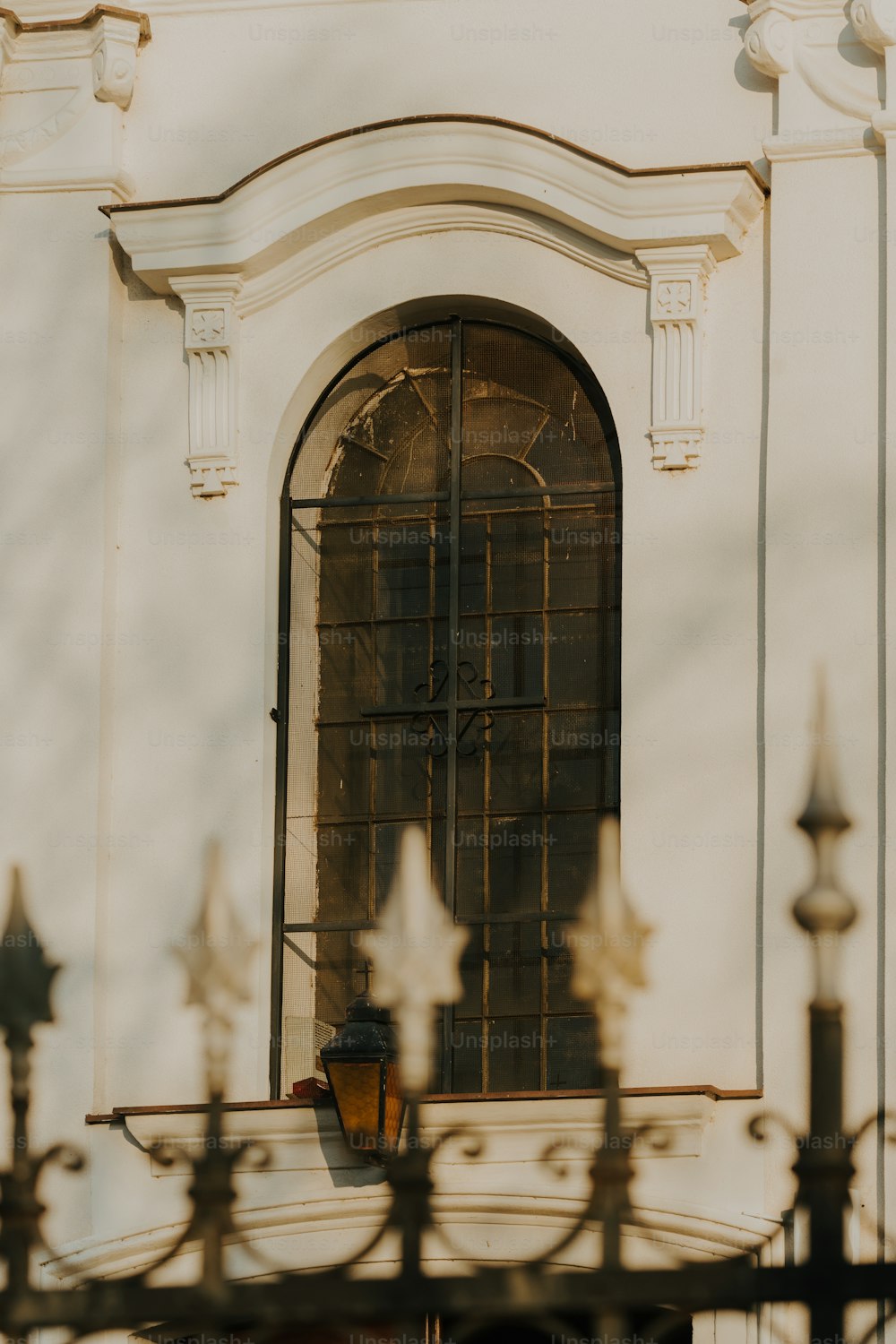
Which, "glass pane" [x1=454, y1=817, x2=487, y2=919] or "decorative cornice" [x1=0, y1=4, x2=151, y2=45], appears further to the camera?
"decorative cornice" [x1=0, y1=4, x2=151, y2=45]

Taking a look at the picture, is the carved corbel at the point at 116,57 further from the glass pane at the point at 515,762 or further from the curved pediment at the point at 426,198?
the glass pane at the point at 515,762

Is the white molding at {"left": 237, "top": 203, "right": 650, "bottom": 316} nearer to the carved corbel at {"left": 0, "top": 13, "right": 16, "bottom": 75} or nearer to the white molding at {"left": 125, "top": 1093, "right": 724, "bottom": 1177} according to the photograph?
the carved corbel at {"left": 0, "top": 13, "right": 16, "bottom": 75}

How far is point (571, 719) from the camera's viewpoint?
8758 mm

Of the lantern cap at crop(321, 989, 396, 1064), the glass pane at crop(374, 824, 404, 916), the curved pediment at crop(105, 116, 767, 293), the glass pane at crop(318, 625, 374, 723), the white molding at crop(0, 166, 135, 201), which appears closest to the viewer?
the lantern cap at crop(321, 989, 396, 1064)

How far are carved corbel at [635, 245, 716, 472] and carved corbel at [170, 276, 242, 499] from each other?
1449 mm

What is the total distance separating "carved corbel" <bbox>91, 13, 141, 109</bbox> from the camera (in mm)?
9266

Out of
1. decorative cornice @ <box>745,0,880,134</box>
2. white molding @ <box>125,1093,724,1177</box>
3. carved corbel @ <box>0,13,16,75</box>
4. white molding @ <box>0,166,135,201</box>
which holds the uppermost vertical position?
carved corbel @ <box>0,13,16,75</box>

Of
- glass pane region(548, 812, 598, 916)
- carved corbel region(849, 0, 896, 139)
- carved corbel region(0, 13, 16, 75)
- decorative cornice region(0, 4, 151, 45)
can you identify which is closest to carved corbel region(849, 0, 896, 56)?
carved corbel region(849, 0, 896, 139)

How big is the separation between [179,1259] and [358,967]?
1135 mm

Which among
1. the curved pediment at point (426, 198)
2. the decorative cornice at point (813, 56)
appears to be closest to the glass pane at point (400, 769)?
the curved pediment at point (426, 198)

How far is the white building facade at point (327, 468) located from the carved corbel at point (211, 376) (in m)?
0.01

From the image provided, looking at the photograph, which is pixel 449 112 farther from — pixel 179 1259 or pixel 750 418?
pixel 179 1259

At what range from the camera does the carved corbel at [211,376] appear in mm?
8984

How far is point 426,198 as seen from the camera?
29.5 ft
